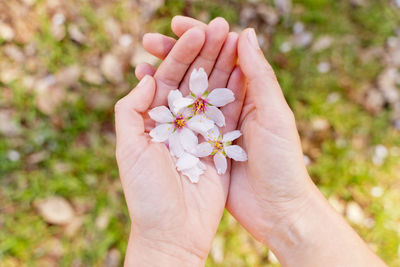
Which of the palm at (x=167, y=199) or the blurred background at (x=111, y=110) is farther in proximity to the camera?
the blurred background at (x=111, y=110)

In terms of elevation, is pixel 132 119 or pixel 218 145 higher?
pixel 132 119

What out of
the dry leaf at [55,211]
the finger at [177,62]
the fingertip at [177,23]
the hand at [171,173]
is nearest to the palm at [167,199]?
the hand at [171,173]

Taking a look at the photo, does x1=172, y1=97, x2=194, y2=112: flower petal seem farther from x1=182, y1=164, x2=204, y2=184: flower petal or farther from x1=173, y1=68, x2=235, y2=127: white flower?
x1=182, y1=164, x2=204, y2=184: flower petal

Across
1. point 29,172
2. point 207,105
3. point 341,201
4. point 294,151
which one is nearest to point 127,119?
point 207,105

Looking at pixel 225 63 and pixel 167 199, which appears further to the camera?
pixel 225 63

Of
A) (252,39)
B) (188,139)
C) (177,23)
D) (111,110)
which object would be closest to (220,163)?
(188,139)

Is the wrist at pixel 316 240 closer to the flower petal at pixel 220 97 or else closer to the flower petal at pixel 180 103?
the flower petal at pixel 220 97

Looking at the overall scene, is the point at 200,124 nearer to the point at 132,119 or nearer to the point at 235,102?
the point at 235,102
